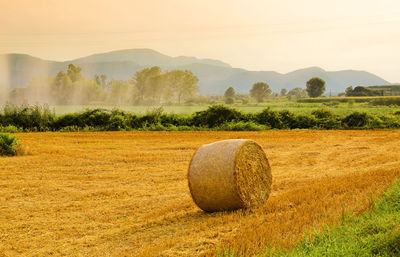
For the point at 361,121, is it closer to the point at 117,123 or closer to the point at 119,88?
the point at 117,123

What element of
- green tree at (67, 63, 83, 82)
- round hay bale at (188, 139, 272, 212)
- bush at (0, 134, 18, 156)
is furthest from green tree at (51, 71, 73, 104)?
round hay bale at (188, 139, 272, 212)

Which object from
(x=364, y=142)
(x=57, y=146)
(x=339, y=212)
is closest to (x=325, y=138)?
(x=364, y=142)

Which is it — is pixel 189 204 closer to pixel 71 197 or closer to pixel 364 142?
pixel 71 197

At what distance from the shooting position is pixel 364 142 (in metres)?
19.4

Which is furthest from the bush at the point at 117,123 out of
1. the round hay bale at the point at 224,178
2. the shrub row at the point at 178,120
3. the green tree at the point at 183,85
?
the green tree at the point at 183,85

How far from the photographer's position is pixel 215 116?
27.2m

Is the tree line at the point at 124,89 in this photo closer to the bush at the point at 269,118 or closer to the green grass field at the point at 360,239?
the bush at the point at 269,118

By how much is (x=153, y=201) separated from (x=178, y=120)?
59.7 feet

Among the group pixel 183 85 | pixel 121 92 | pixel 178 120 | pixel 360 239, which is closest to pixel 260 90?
pixel 183 85

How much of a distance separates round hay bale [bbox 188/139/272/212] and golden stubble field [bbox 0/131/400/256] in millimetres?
255

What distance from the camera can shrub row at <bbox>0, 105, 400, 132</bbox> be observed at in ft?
84.7

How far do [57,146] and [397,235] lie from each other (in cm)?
1573

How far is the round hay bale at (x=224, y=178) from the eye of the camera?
7391 mm

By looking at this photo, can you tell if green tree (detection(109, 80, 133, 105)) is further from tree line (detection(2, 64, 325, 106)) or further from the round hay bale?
the round hay bale
